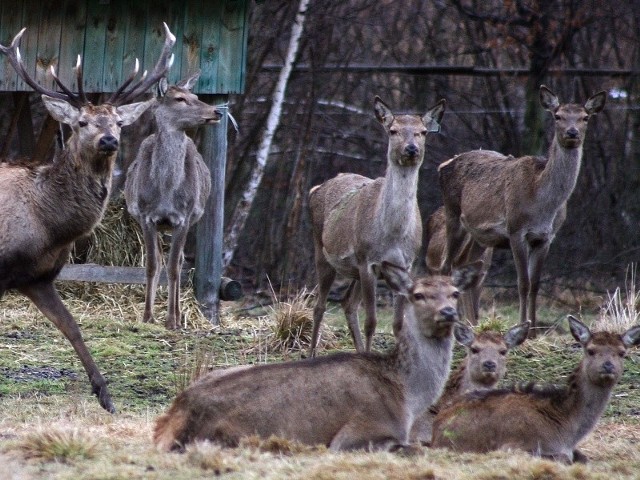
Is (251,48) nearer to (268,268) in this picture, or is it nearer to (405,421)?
(268,268)

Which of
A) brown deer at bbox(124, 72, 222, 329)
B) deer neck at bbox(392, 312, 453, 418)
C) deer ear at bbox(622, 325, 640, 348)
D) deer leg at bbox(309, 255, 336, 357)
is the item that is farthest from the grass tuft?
brown deer at bbox(124, 72, 222, 329)

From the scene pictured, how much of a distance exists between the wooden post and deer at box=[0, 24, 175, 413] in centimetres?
423

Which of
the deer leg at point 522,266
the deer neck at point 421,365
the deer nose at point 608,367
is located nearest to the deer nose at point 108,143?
the deer neck at point 421,365

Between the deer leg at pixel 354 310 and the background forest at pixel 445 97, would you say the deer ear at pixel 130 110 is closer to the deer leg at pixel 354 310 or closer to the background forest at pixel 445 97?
the deer leg at pixel 354 310

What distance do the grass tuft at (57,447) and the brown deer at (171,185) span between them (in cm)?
651

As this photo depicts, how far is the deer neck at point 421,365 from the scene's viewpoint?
735 cm

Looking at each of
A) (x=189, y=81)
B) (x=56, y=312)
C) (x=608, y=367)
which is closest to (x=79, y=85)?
(x=56, y=312)

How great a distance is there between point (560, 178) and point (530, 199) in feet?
1.09

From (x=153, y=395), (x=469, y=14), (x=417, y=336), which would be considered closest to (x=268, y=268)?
(x=469, y=14)

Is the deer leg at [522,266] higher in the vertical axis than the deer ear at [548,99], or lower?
lower

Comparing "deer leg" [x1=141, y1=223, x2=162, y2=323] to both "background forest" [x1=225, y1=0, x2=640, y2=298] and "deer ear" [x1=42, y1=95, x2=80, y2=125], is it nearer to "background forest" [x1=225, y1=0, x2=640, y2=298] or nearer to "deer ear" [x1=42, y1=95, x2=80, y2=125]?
"deer ear" [x1=42, y1=95, x2=80, y2=125]

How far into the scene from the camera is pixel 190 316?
13641 mm

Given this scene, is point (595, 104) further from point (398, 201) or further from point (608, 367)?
point (608, 367)

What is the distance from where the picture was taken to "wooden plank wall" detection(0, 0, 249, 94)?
13.4 m
